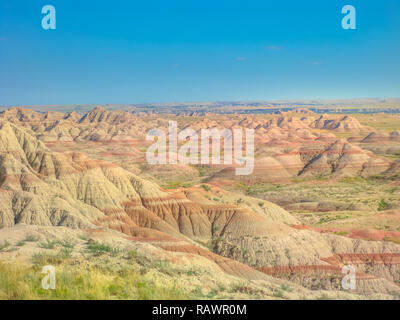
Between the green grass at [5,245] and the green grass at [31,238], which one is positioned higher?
the green grass at [5,245]

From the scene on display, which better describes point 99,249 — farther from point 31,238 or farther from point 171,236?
point 171,236

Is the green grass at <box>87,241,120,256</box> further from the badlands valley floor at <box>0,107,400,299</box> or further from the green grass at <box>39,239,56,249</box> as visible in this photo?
the green grass at <box>39,239,56,249</box>

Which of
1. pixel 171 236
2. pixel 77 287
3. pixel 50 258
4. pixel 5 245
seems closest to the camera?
pixel 77 287

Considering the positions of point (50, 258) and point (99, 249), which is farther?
point (99, 249)

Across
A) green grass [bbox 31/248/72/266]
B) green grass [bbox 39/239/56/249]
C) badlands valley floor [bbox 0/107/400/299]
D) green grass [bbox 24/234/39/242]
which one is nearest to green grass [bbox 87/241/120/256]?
badlands valley floor [bbox 0/107/400/299]

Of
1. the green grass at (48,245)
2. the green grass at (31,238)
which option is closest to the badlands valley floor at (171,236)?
the green grass at (48,245)

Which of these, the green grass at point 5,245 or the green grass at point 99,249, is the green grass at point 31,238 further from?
the green grass at point 99,249

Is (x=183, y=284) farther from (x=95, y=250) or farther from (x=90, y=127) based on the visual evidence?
(x=90, y=127)

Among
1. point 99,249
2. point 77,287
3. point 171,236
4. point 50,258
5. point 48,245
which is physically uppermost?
point 77,287

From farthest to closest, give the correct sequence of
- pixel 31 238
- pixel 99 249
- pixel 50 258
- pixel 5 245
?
1. pixel 31 238
2. pixel 99 249
3. pixel 5 245
4. pixel 50 258

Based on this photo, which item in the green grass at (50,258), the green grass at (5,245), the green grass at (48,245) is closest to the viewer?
the green grass at (50,258)

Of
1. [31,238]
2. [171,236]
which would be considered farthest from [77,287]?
[171,236]

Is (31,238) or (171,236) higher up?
(31,238)

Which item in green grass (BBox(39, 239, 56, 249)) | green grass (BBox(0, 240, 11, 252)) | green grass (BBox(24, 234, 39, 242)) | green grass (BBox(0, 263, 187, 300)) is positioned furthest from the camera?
green grass (BBox(24, 234, 39, 242))
